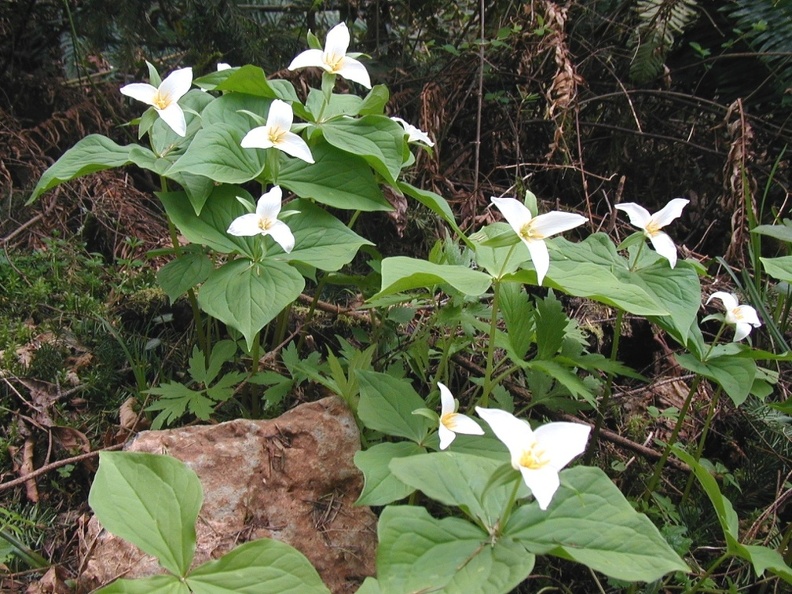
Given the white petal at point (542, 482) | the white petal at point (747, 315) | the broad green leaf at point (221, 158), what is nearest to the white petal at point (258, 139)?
the broad green leaf at point (221, 158)

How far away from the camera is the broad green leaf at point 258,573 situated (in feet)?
3.58

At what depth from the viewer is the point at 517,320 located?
5.57 ft

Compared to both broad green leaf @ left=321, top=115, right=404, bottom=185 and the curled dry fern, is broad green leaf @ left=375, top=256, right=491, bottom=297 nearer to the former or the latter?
broad green leaf @ left=321, top=115, right=404, bottom=185

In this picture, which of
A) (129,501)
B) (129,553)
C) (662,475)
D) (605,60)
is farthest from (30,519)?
(605,60)

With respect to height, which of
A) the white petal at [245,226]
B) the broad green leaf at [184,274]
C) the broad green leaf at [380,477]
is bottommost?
the broad green leaf at [380,477]

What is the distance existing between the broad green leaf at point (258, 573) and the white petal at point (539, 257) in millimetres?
738

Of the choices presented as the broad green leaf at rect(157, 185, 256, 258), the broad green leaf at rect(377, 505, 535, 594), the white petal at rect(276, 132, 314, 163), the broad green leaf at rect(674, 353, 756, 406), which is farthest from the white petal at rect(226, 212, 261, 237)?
the broad green leaf at rect(674, 353, 756, 406)

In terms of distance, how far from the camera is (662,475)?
2041mm

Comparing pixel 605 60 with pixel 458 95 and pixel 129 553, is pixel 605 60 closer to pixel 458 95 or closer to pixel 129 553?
pixel 458 95

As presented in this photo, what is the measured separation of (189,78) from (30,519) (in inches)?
51.2

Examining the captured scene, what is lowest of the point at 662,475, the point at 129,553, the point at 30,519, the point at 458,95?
the point at 662,475

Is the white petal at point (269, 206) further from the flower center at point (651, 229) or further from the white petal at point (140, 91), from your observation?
the flower center at point (651, 229)

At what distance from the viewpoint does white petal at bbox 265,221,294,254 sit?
5.18ft

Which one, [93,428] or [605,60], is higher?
[605,60]
